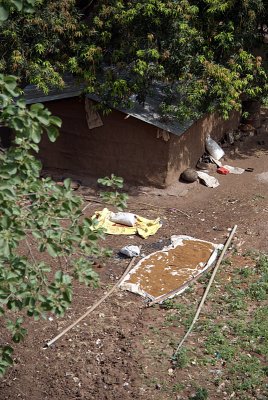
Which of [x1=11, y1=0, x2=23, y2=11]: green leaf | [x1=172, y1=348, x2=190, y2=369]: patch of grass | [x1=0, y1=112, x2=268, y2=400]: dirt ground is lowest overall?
[x1=0, y1=112, x2=268, y2=400]: dirt ground

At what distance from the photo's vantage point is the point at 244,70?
13.8 metres

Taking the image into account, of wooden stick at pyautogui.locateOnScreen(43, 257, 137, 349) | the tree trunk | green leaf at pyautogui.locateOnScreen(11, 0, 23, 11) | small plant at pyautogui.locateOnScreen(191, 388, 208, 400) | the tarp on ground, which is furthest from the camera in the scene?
the tree trunk

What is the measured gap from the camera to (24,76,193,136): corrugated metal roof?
13.5 meters

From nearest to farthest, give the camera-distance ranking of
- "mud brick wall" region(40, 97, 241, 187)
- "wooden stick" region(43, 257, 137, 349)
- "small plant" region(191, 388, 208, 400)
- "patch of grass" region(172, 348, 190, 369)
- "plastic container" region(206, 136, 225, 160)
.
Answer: "small plant" region(191, 388, 208, 400)
"patch of grass" region(172, 348, 190, 369)
"wooden stick" region(43, 257, 137, 349)
"mud brick wall" region(40, 97, 241, 187)
"plastic container" region(206, 136, 225, 160)

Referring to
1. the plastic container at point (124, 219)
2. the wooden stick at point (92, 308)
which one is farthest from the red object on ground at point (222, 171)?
the wooden stick at point (92, 308)

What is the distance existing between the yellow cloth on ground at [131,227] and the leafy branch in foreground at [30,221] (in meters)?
7.28

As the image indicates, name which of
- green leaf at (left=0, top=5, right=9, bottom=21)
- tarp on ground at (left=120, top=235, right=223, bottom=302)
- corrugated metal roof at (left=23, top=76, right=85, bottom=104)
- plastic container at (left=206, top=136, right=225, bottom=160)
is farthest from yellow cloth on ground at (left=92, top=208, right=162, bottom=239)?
green leaf at (left=0, top=5, right=9, bottom=21)

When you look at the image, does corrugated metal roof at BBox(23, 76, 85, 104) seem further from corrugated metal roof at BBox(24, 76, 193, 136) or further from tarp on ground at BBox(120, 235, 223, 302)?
tarp on ground at BBox(120, 235, 223, 302)

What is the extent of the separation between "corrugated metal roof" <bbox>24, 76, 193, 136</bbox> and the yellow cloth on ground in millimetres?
1958

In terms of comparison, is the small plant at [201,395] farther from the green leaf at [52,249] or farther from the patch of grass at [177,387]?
the green leaf at [52,249]

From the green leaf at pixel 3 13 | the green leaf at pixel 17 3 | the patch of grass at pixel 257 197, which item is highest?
the green leaf at pixel 17 3

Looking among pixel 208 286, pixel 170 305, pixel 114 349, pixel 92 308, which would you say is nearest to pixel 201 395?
pixel 114 349

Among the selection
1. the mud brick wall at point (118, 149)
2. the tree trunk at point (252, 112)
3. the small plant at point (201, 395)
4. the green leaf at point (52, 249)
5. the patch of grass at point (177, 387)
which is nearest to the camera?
the green leaf at point (52, 249)

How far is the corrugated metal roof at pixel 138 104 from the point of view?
1351 centimetres
